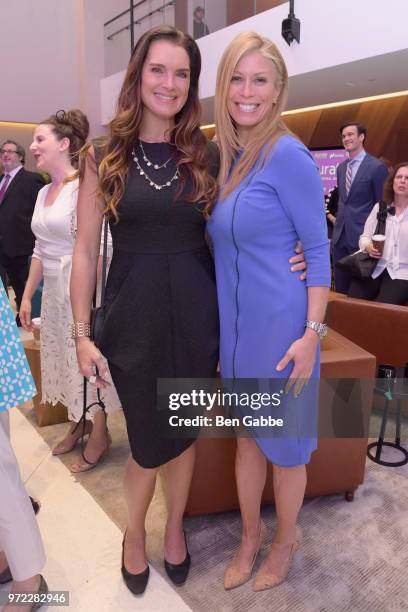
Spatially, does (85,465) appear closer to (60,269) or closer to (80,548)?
(80,548)

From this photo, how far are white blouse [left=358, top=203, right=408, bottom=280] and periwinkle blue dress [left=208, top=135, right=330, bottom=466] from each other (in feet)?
7.08

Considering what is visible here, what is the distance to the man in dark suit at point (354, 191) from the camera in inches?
179

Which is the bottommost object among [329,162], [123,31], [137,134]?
[137,134]

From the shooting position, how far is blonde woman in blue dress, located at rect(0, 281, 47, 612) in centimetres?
143

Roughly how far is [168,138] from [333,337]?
1.22m

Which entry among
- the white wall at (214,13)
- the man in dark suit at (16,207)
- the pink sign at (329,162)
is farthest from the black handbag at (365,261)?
the white wall at (214,13)

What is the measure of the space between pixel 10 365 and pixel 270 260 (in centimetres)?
86

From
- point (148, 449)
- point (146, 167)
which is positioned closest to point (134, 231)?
point (146, 167)

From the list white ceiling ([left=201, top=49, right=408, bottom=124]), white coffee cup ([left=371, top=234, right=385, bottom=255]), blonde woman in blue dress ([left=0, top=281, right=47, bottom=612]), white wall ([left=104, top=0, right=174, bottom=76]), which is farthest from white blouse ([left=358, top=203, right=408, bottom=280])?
white wall ([left=104, top=0, right=174, bottom=76])

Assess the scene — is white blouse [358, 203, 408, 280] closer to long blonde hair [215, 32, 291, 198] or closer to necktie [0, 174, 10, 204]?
long blonde hair [215, 32, 291, 198]

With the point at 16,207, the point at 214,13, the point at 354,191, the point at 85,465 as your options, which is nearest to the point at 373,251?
the point at 354,191

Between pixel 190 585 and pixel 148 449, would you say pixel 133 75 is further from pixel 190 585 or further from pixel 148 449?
pixel 190 585

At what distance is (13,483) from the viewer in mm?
1442

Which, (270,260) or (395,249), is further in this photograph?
(395,249)
